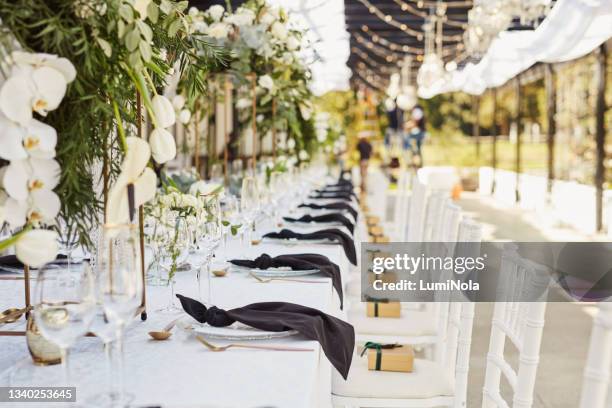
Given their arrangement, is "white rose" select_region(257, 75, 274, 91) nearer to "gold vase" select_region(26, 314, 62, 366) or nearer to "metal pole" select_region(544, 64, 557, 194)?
"gold vase" select_region(26, 314, 62, 366)

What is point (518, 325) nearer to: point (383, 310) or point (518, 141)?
point (383, 310)

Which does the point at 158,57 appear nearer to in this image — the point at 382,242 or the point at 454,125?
the point at 382,242

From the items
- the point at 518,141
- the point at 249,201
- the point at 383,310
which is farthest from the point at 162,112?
the point at 518,141

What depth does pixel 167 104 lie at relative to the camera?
150 centimetres

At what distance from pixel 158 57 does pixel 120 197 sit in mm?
418

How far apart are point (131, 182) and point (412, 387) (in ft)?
4.62

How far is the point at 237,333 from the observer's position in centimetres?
169

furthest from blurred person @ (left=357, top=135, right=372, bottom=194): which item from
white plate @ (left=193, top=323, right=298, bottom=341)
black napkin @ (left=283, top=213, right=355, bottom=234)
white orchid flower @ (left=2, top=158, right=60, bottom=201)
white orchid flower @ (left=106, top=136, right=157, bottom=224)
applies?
white orchid flower @ (left=2, top=158, right=60, bottom=201)

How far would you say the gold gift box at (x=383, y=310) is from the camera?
3.36 metres

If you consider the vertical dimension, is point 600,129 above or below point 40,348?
above

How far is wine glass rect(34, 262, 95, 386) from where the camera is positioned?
1.22 m

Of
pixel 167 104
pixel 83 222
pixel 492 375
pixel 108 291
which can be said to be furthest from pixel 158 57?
pixel 492 375

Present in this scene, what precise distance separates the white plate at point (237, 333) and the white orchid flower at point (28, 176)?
55 cm

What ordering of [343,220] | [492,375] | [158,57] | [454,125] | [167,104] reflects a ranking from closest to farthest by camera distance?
1. [167,104]
2. [158,57]
3. [492,375]
4. [343,220]
5. [454,125]
